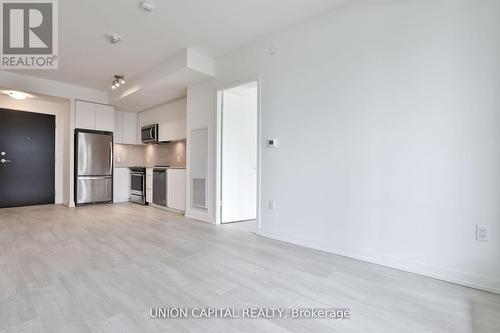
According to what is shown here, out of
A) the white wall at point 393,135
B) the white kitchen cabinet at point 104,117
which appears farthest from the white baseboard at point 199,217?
the white kitchen cabinet at point 104,117

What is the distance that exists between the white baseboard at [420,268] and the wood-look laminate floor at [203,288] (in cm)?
8

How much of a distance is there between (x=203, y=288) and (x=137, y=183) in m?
4.84

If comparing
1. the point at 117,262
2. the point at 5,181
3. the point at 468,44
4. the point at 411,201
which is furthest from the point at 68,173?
the point at 468,44

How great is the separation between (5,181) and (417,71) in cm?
727

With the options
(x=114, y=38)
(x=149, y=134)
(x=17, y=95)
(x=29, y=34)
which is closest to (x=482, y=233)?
(x=114, y=38)

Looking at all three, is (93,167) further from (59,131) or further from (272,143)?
(272,143)

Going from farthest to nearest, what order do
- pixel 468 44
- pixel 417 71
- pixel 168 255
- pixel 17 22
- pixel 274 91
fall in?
pixel 274 91, pixel 17 22, pixel 168 255, pixel 417 71, pixel 468 44

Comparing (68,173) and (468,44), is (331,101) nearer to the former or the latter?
(468,44)

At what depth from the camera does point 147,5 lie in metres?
2.68

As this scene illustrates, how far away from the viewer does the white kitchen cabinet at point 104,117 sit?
19.3 ft

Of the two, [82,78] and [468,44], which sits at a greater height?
[82,78]

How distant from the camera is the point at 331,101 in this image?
9.02 ft

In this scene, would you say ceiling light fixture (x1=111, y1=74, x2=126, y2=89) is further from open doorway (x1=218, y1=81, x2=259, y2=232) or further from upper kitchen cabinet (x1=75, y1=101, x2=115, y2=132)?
open doorway (x1=218, y1=81, x2=259, y2=232)

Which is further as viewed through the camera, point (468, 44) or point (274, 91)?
point (274, 91)
